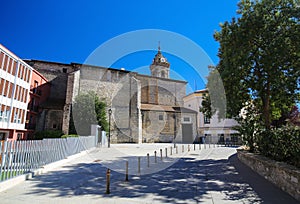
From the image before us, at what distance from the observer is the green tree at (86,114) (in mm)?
24250

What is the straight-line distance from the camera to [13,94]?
781 inches

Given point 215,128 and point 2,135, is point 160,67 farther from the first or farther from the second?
point 2,135

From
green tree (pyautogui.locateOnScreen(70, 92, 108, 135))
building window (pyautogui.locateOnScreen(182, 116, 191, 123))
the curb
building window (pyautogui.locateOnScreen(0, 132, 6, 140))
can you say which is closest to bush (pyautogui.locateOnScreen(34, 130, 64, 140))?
green tree (pyautogui.locateOnScreen(70, 92, 108, 135))

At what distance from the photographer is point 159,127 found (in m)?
33.3

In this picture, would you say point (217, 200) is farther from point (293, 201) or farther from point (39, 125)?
point (39, 125)

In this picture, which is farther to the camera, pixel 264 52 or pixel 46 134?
pixel 46 134

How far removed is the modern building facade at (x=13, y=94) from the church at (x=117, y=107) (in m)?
4.27

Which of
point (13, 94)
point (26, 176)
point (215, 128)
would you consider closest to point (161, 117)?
point (215, 128)

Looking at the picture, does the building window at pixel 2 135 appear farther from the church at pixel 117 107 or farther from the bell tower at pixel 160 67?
the bell tower at pixel 160 67

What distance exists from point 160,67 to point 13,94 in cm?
3095

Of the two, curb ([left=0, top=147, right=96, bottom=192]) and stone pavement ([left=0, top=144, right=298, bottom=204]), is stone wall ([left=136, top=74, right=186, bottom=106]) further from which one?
stone pavement ([left=0, top=144, right=298, bottom=204])

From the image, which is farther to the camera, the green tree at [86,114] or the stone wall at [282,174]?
the green tree at [86,114]

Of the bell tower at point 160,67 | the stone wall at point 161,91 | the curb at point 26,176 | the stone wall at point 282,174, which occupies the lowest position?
the curb at point 26,176

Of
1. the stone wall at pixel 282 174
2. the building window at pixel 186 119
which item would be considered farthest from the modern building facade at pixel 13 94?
the building window at pixel 186 119
